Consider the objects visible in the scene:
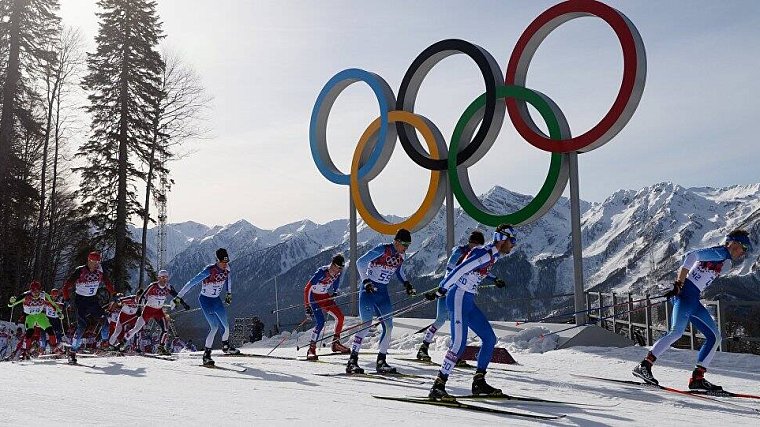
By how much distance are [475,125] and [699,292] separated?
423 inches

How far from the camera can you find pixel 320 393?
8188 mm

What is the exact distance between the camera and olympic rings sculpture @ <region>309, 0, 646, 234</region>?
16000 mm

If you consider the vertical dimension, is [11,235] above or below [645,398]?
above

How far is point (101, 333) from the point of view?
1978 cm

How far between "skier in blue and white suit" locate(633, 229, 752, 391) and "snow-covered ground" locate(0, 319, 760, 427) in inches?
28.3

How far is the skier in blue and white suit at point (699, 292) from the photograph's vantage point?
8.91 m

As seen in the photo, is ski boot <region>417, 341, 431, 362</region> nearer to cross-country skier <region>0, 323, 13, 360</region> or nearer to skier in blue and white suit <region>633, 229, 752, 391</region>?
skier in blue and white suit <region>633, 229, 752, 391</region>

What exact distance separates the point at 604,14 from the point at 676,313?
9.48 metres

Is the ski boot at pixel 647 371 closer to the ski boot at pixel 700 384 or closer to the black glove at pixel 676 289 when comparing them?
the ski boot at pixel 700 384

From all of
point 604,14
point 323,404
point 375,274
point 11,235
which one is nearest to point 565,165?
point 604,14

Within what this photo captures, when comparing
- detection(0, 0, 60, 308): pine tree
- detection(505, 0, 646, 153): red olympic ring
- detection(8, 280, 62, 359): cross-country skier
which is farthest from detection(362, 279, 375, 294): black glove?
detection(0, 0, 60, 308): pine tree

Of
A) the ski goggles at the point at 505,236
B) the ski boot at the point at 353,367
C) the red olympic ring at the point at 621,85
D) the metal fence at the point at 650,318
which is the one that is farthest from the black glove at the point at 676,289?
the red olympic ring at the point at 621,85

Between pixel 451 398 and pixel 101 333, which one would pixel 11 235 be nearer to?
pixel 101 333

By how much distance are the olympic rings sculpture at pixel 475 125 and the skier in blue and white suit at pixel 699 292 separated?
23.8 feet
